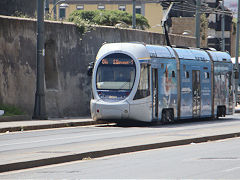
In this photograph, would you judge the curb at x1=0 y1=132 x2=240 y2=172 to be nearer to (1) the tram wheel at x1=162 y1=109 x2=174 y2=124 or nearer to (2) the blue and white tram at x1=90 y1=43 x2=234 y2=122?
(2) the blue and white tram at x1=90 y1=43 x2=234 y2=122

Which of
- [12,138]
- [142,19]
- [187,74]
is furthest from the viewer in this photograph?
[142,19]

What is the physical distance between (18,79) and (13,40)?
1.62 m

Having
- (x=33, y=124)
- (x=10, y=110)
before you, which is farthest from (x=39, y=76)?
(x=33, y=124)

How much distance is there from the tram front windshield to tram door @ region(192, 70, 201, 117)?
5.07 metres

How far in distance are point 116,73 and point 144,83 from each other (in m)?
1.12

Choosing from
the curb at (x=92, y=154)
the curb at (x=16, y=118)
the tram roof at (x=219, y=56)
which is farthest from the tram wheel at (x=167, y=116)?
the curb at (x=92, y=154)

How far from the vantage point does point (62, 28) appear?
3219 cm

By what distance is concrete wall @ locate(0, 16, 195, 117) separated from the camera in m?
28.9

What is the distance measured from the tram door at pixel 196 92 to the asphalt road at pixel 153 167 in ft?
48.1

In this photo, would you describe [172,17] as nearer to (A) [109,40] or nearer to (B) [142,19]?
(B) [142,19]

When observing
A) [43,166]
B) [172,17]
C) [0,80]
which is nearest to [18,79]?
[0,80]

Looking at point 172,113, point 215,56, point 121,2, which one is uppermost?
point 121,2

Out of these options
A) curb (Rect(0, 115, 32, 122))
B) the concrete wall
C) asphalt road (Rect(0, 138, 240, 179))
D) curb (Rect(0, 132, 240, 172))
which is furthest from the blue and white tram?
asphalt road (Rect(0, 138, 240, 179))

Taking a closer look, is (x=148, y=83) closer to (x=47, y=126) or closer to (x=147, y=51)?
(x=147, y=51)
